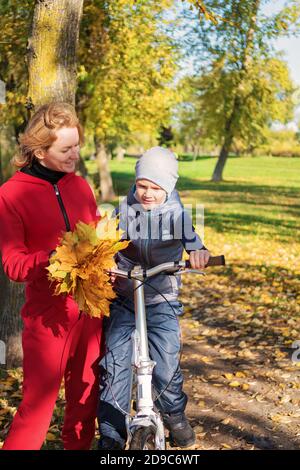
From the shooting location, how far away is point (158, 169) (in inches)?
132

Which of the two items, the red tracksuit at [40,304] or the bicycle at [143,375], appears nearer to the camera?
the bicycle at [143,375]

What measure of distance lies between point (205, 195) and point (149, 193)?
2535cm

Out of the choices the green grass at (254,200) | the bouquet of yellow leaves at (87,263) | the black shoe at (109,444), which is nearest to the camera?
the bouquet of yellow leaves at (87,263)

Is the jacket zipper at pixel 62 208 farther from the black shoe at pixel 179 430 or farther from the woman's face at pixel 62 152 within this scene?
the black shoe at pixel 179 430

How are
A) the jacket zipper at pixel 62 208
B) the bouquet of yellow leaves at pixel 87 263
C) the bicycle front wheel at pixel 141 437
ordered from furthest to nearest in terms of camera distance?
the jacket zipper at pixel 62 208
the bicycle front wheel at pixel 141 437
the bouquet of yellow leaves at pixel 87 263

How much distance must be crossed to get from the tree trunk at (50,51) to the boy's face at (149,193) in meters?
2.19

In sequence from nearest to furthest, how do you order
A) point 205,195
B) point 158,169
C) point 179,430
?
point 158,169 → point 179,430 → point 205,195

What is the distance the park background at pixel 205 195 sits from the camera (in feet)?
17.4

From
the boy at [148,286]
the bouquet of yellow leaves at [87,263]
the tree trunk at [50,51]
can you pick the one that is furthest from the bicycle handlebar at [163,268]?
the tree trunk at [50,51]

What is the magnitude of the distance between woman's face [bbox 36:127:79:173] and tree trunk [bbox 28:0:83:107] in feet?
7.06

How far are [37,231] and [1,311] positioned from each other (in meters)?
3.35

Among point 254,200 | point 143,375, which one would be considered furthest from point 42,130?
point 254,200

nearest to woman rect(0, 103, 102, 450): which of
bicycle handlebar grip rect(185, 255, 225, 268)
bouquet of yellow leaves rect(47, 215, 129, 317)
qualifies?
bouquet of yellow leaves rect(47, 215, 129, 317)

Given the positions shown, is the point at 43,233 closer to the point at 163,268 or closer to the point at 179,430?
the point at 163,268
